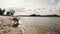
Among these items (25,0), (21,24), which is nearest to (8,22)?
(21,24)

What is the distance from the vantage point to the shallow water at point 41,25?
1.79 metres

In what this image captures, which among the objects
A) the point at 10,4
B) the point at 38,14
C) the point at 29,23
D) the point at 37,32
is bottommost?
the point at 37,32

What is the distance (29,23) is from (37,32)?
0.63ft

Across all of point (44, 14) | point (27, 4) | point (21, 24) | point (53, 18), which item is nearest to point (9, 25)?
point (21, 24)

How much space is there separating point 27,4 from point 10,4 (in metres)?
0.28

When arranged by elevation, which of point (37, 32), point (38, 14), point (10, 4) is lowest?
point (37, 32)

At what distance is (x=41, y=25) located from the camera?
181cm

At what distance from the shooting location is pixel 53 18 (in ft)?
5.92

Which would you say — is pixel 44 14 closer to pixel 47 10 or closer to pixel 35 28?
pixel 47 10

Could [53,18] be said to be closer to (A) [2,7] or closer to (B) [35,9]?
(B) [35,9]

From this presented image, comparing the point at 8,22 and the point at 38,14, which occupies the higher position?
the point at 38,14

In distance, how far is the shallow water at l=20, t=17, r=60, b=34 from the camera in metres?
1.79

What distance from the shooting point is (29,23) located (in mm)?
1815

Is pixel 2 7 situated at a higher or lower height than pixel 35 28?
higher
